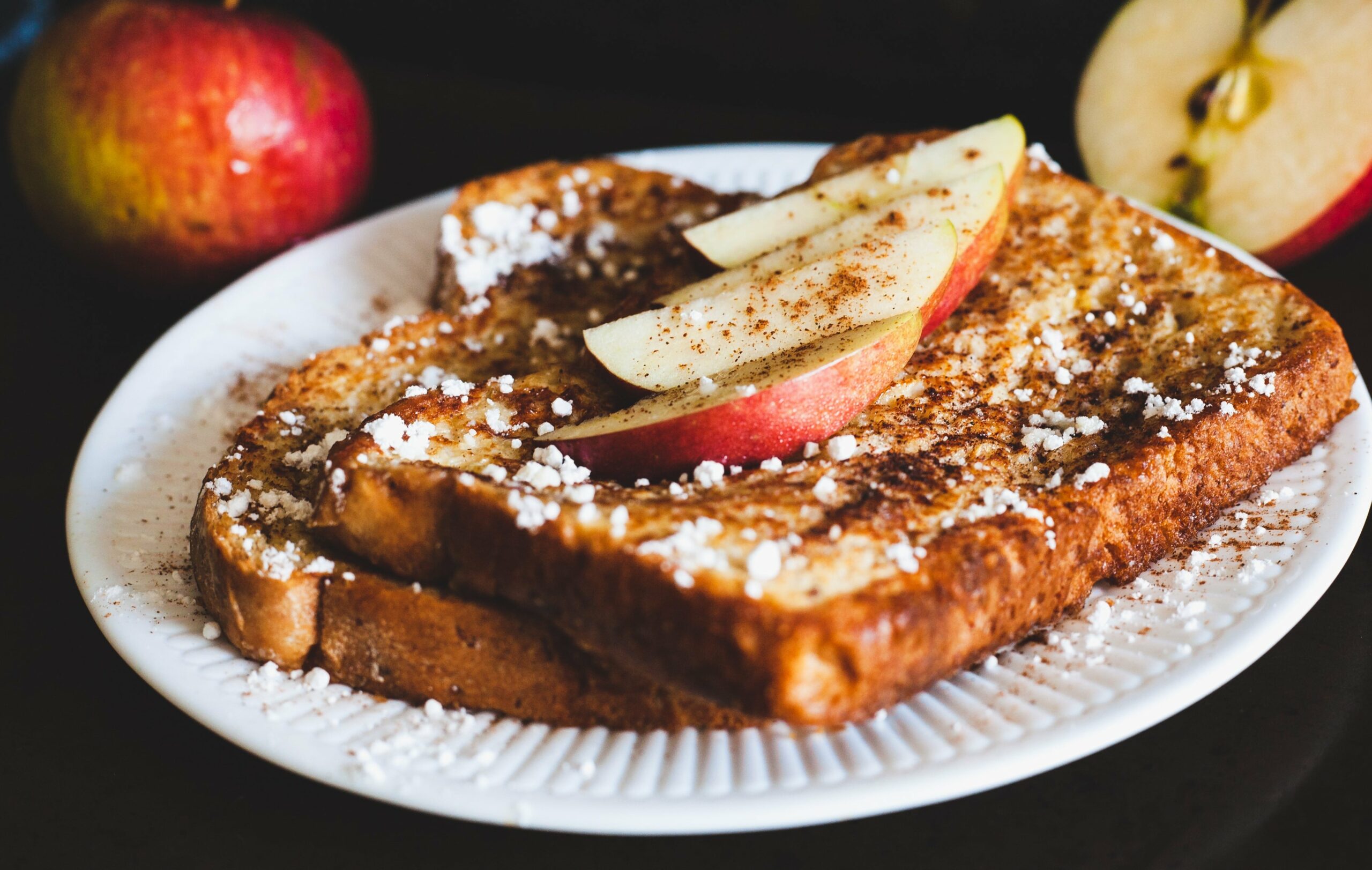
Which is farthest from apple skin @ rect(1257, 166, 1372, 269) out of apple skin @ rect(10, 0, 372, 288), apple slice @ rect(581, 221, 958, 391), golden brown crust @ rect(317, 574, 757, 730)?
apple skin @ rect(10, 0, 372, 288)

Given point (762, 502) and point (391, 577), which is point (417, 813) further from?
point (762, 502)

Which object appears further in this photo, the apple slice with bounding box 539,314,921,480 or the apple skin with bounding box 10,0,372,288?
the apple skin with bounding box 10,0,372,288

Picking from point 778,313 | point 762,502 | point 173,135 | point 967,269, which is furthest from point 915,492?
point 173,135

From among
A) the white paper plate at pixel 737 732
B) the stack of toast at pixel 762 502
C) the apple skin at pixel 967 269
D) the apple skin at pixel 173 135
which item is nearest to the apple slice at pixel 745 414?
the stack of toast at pixel 762 502

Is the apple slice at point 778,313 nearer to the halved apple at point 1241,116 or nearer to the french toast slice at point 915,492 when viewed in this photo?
the french toast slice at point 915,492

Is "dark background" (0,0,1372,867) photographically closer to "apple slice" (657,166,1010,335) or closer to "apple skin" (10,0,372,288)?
"apple skin" (10,0,372,288)

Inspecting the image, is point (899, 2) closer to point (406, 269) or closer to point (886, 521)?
point (406, 269)
